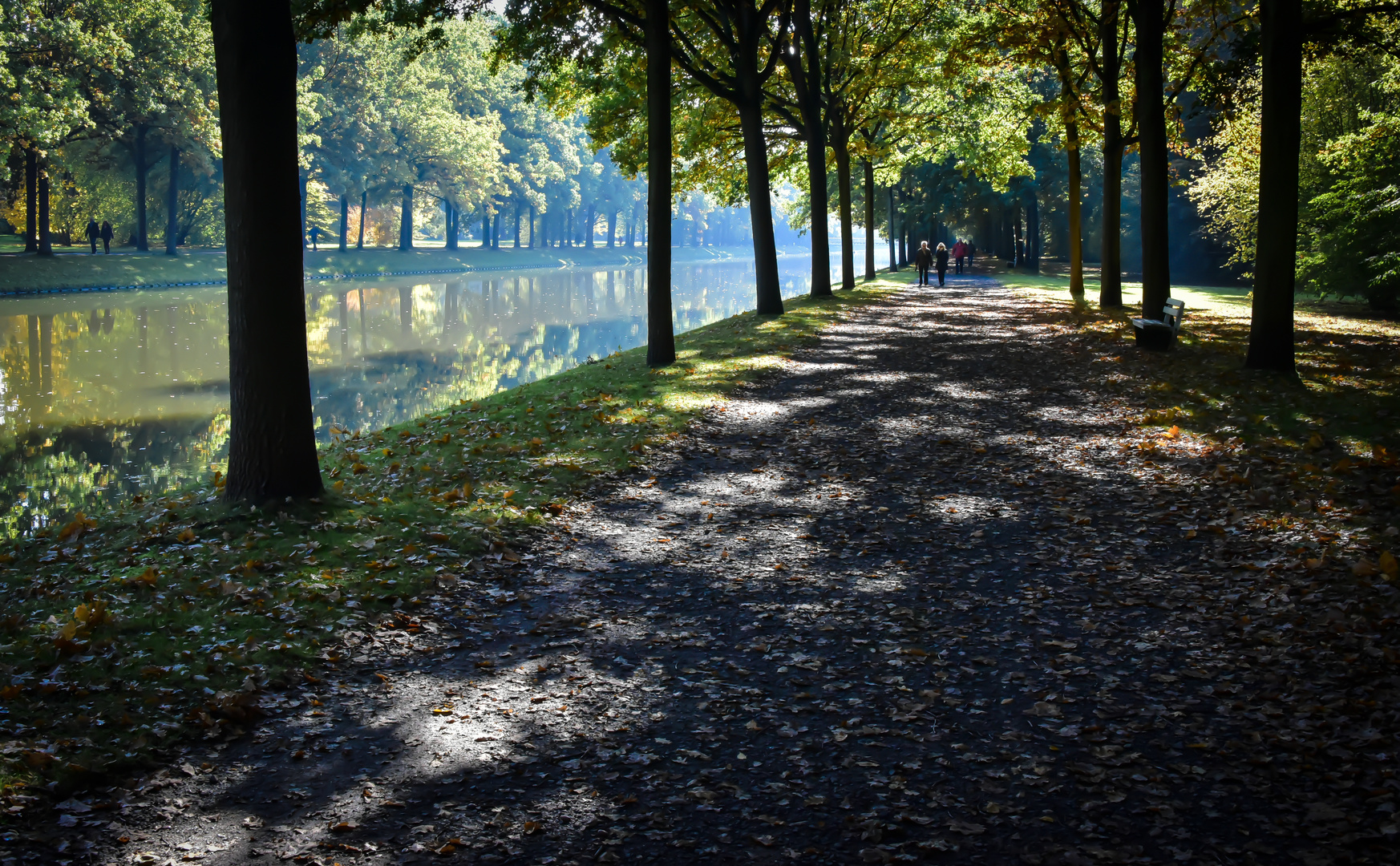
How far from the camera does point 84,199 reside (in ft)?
164

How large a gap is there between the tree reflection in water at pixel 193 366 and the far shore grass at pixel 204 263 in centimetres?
267

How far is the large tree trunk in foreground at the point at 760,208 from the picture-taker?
21.6 meters

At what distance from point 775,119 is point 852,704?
25.6 m

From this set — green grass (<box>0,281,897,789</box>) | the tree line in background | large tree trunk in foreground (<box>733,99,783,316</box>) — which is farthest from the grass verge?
large tree trunk in foreground (<box>733,99,783,316</box>)

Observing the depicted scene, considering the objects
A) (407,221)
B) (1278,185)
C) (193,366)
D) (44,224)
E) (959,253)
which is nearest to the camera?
(1278,185)

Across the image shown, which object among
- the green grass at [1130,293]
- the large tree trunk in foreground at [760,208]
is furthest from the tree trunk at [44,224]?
the green grass at [1130,293]

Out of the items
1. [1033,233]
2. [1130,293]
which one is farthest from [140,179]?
[1130,293]

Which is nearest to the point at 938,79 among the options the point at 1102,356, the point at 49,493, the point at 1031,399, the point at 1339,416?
the point at 1102,356

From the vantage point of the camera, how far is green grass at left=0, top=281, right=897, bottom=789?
14.5 feet

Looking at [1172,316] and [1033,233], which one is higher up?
[1033,233]

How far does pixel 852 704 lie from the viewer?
4.68 metres

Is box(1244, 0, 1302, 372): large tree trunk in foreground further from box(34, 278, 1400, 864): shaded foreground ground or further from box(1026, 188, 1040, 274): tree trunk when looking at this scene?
box(1026, 188, 1040, 274): tree trunk

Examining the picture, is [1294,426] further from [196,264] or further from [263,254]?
[196,264]

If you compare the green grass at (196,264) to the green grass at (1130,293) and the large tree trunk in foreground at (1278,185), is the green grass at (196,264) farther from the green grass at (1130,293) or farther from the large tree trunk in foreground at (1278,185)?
the large tree trunk in foreground at (1278,185)
